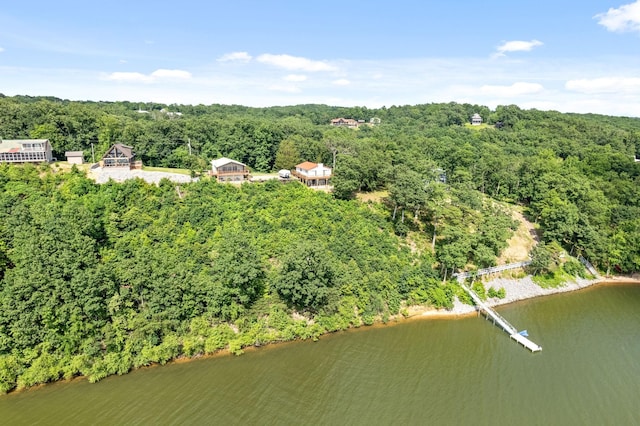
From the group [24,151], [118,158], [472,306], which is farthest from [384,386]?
[24,151]

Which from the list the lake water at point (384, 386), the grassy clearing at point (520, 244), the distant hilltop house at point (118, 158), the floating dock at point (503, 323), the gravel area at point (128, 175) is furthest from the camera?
the distant hilltop house at point (118, 158)

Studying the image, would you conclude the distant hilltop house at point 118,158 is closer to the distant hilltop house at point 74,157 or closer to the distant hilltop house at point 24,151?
the distant hilltop house at point 74,157

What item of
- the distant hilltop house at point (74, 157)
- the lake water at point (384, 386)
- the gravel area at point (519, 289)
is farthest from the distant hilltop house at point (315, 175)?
the distant hilltop house at point (74, 157)

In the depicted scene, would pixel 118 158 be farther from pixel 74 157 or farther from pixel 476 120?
pixel 476 120

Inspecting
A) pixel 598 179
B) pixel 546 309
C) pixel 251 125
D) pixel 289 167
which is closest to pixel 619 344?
pixel 546 309

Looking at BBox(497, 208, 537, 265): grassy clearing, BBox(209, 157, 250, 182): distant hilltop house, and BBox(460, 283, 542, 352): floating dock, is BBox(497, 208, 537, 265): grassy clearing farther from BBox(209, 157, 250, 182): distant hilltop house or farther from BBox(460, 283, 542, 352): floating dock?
BBox(209, 157, 250, 182): distant hilltop house

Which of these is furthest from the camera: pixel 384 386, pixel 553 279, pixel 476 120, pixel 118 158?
pixel 476 120
